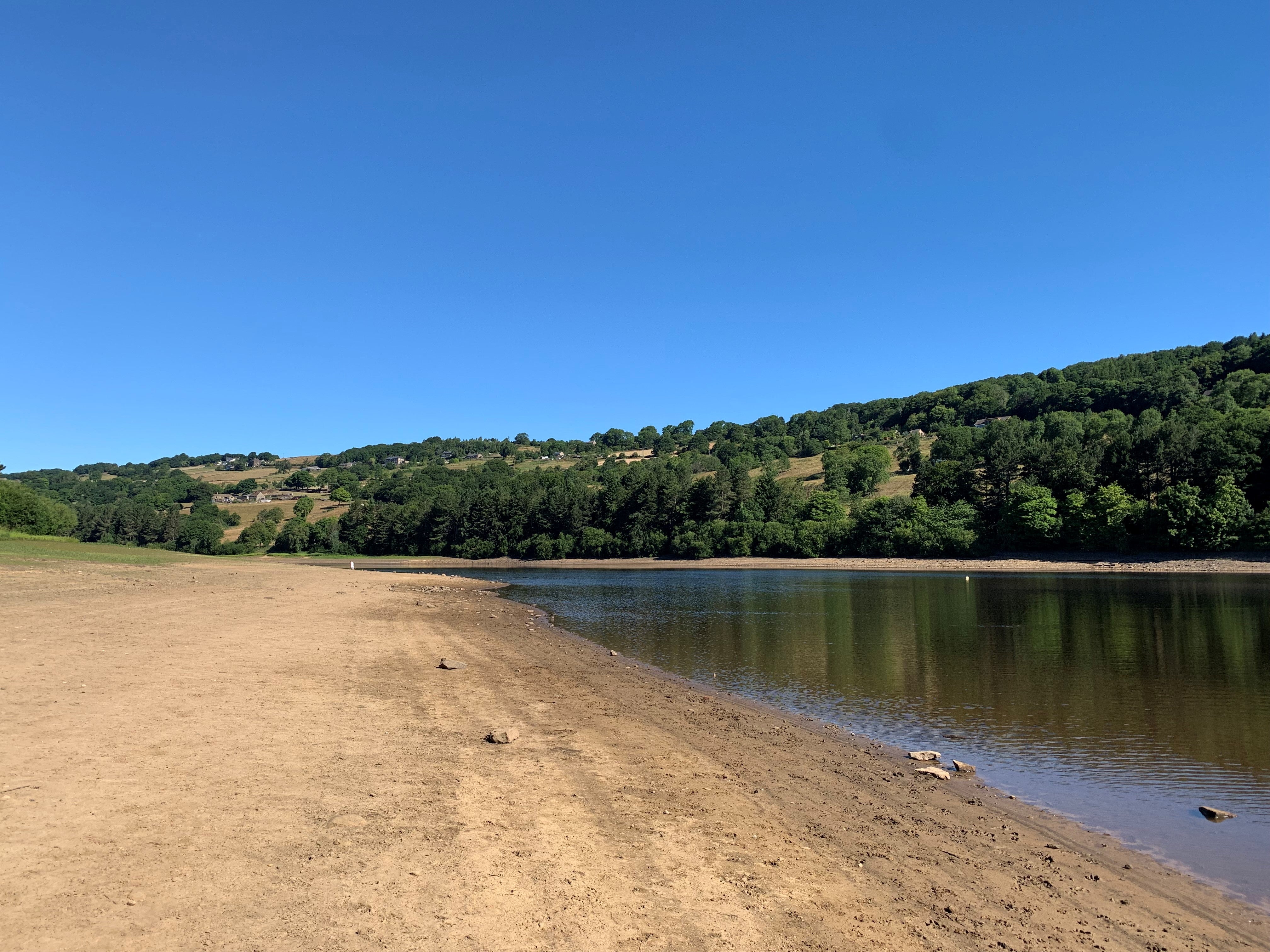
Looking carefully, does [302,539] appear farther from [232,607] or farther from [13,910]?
[13,910]

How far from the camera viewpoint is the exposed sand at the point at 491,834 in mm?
6094

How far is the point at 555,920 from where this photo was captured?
20.4ft

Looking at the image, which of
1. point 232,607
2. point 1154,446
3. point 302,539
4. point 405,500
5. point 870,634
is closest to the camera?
point 232,607

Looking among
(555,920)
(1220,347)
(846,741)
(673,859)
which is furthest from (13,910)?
(1220,347)

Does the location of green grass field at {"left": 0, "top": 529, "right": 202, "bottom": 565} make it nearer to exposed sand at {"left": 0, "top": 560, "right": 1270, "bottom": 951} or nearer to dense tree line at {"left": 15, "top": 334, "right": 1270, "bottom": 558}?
exposed sand at {"left": 0, "top": 560, "right": 1270, "bottom": 951}

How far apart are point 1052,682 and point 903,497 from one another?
97.5 m

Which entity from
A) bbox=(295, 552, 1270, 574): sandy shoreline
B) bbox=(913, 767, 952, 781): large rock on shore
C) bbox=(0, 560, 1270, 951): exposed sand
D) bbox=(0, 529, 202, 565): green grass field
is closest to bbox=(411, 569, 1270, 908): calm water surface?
bbox=(913, 767, 952, 781): large rock on shore

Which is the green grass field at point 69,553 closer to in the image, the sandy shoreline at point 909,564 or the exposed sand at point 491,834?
the exposed sand at point 491,834

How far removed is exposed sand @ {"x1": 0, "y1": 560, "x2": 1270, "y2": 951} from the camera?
6.09 meters

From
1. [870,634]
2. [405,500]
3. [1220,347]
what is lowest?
[870,634]

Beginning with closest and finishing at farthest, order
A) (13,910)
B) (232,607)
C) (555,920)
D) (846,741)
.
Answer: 1. (13,910)
2. (555,920)
3. (846,741)
4. (232,607)

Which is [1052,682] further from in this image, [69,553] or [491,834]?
[69,553]

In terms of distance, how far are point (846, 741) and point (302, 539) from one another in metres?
139

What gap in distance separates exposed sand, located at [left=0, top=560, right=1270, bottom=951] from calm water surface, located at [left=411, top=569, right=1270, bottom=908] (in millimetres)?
1387
